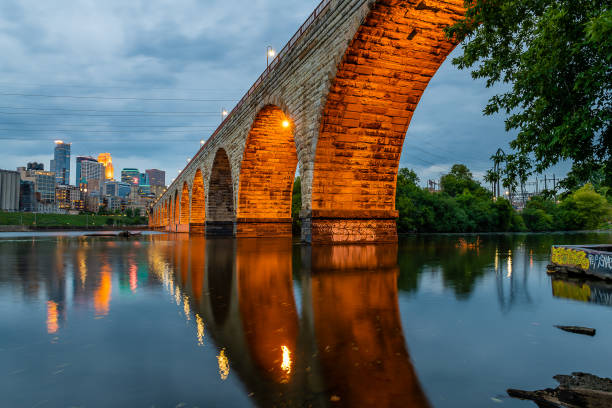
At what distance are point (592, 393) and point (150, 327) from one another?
3305 millimetres

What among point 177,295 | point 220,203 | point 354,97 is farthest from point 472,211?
point 177,295

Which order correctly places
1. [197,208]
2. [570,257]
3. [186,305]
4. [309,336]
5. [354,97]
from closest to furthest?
[309,336] → [186,305] → [570,257] → [354,97] → [197,208]

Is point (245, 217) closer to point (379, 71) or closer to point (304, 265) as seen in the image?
point (379, 71)

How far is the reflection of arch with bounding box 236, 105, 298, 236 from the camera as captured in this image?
21906 mm

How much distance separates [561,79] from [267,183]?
19.3m

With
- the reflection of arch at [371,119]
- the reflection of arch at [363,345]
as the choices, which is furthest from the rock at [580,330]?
the reflection of arch at [371,119]

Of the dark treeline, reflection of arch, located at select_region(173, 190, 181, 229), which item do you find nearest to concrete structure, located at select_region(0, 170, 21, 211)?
reflection of arch, located at select_region(173, 190, 181, 229)

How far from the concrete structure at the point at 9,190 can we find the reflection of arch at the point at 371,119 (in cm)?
17158

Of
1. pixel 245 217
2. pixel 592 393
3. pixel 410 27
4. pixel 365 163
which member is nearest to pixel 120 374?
pixel 592 393

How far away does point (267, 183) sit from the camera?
76.3 feet

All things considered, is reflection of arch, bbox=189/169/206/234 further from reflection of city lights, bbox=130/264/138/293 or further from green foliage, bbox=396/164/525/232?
reflection of city lights, bbox=130/264/138/293

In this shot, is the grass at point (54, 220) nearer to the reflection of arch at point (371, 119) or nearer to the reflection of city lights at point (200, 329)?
the reflection of arch at point (371, 119)

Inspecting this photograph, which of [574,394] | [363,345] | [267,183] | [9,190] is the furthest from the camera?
[9,190]

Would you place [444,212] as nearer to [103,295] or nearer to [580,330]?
[580,330]
